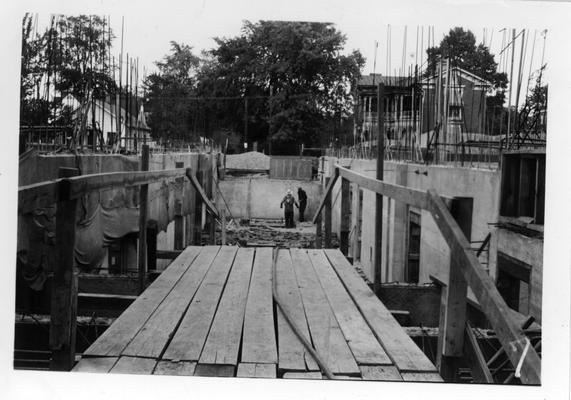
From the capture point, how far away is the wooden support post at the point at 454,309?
2.67 metres

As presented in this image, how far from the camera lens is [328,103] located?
22.3 meters

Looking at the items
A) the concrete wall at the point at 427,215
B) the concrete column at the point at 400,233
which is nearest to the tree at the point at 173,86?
the concrete wall at the point at 427,215

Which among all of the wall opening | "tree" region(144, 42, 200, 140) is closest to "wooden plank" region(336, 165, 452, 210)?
the wall opening

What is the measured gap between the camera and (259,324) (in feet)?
11.2

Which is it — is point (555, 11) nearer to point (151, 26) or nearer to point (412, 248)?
point (151, 26)

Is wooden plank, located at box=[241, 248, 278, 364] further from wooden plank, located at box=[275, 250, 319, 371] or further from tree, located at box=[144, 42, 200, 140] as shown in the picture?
tree, located at box=[144, 42, 200, 140]

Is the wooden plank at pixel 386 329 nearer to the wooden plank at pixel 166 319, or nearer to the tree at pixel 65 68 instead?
the wooden plank at pixel 166 319

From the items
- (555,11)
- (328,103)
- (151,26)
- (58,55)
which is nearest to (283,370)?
(151,26)

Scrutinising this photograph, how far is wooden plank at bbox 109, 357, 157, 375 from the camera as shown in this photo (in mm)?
2744

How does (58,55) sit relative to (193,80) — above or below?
below

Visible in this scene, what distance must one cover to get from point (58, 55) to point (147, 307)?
9.59 meters

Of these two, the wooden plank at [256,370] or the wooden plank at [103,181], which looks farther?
the wooden plank at [103,181]

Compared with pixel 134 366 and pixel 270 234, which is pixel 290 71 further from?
pixel 134 366

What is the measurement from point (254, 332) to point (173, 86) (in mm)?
28583
